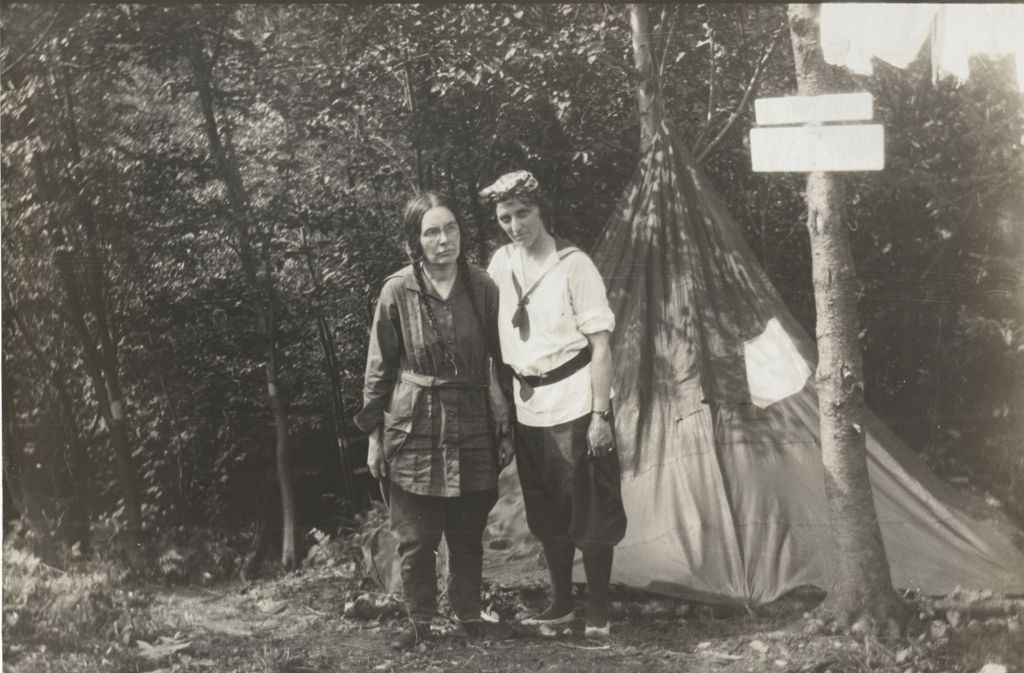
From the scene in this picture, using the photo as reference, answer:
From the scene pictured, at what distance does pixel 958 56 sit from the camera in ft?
11.9

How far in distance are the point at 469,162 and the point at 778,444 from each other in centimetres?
164

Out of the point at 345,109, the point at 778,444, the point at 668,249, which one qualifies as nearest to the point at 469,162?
the point at 345,109

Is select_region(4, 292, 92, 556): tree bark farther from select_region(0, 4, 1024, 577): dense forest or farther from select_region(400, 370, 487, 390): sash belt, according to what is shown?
select_region(400, 370, 487, 390): sash belt

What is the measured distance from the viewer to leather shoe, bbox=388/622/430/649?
144 inches

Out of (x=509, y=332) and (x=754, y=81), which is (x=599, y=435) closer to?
(x=509, y=332)

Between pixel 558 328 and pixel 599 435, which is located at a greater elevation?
pixel 558 328

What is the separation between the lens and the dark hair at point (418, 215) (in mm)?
3631

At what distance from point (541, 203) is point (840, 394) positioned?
1.31 metres

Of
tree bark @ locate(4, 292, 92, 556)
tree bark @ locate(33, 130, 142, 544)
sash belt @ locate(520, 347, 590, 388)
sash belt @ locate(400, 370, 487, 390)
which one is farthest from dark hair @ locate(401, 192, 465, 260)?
tree bark @ locate(4, 292, 92, 556)

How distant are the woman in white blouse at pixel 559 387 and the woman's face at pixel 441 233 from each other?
0.56 ft

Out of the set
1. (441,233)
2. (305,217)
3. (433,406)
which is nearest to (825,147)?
(441,233)

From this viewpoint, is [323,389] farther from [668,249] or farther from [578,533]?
[668,249]

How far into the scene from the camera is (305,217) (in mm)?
3799

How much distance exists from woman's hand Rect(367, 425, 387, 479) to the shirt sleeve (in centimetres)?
85
